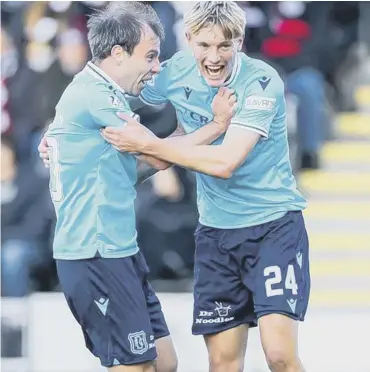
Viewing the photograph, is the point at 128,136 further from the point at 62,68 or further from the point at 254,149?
the point at 62,68

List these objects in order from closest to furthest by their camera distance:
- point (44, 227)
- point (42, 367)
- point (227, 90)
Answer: point (227, 90) → point (42, 367) → point (44, 227)

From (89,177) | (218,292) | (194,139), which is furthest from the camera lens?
(218,292)

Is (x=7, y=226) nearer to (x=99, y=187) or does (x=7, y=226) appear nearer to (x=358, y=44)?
(x=358, y=44)

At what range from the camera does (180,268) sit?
8227 mm

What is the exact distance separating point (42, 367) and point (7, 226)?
1.31 metres

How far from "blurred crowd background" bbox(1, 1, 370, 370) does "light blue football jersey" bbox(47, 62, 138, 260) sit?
11.2 ft

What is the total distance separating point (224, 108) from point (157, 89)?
40cm

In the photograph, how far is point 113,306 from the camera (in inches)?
187

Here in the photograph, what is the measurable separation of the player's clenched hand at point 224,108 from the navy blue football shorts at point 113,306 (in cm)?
72

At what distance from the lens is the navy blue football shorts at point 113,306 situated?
475 centimetres

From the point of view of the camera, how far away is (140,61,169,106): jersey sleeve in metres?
5.30

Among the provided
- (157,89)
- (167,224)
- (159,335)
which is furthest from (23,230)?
(159,335)

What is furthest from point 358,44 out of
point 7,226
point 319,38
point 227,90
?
point 227,90

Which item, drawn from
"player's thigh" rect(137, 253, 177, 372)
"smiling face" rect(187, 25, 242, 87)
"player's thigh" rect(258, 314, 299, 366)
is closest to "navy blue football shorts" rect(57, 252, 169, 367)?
"player's thigh" rect(137, 253, 177, 372)
